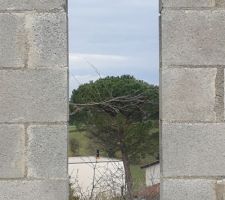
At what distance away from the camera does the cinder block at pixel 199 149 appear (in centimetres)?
392

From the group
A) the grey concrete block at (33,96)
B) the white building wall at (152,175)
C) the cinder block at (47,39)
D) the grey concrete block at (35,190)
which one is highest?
the cinder block at (47,39)

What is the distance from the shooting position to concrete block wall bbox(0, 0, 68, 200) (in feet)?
12.8

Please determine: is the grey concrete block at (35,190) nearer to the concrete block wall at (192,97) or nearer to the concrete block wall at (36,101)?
the concrete block wall at (36,101)

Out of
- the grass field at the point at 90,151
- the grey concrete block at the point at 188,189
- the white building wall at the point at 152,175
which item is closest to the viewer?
the grey concrete block at the point at 188,189

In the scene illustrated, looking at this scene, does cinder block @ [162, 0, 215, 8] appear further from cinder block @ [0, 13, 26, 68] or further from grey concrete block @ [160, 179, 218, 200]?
grey concrete block @ [160, 179, 218, 200]

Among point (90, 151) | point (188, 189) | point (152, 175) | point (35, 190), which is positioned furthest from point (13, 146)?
point (90, 151)

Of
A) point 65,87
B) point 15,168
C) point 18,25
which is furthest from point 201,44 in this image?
point 15,168

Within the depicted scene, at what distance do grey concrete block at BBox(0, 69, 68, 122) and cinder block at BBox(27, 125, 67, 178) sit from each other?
7 centimetres

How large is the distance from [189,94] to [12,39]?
1.14 m

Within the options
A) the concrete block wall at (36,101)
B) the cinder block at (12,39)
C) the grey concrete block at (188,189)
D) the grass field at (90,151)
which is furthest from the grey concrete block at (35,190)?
the grass field at (90,151)

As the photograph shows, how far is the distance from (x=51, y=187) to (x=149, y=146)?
4.88 metres

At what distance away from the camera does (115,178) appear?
717cm

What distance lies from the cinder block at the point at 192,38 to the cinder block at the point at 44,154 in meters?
0.83

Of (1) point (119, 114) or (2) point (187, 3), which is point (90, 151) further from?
(2) point (187, 3)
